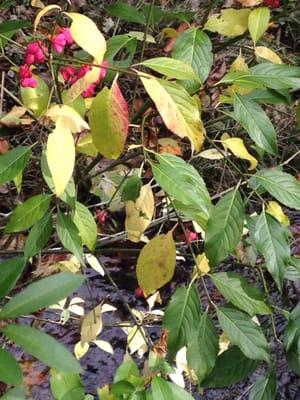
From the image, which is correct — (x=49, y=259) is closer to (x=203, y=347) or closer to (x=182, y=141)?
(x=182, y=141)

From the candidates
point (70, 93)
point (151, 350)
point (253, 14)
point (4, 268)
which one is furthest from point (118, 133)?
point (151, 350)

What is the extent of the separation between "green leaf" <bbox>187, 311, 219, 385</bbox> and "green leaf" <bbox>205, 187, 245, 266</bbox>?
0.47 feet

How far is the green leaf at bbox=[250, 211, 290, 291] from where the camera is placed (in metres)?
0.95

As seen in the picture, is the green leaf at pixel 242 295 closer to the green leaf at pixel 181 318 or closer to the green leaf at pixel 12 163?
the green leaf at pixel 181 318

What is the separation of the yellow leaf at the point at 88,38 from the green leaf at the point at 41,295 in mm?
255

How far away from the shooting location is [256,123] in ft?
3.28

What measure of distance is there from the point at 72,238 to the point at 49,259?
4.16 ft

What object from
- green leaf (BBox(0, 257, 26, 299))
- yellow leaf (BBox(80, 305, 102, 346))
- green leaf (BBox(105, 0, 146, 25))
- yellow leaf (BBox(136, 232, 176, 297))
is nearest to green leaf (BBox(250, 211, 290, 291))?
yellow leaf (BBox(136, 232, 176, 297))

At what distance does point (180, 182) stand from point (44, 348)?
317 mm

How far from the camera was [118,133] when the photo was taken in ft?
2.76

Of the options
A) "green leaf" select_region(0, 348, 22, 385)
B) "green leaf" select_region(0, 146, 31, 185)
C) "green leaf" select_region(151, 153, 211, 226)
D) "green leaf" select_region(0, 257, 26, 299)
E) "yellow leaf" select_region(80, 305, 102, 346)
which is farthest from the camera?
"yellow leaf" select_region(80, 305, 102, 346)

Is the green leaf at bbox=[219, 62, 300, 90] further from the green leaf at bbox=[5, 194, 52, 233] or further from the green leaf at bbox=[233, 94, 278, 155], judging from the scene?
the green leaf at bbox=[5, 194, 52, 233]

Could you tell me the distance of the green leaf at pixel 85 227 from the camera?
43.8 inches

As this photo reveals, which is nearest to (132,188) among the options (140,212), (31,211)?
(140,212)
